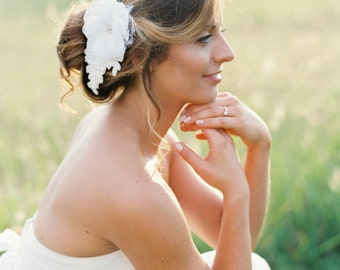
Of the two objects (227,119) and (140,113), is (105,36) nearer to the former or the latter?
(140,113)

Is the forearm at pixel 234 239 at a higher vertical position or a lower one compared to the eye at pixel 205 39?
lower

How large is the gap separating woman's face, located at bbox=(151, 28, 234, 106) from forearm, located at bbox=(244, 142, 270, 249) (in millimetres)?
610

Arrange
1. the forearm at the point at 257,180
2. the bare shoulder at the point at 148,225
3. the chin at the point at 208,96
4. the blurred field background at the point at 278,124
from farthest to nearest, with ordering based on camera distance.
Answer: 1. the blurred field background at the point at 278,124
2. the forearm at the point at 257,180
3. the chin at the point at 208,96
4. the bare shoulder at the point at 148,225

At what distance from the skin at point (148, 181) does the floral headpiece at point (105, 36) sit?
0.14 meters

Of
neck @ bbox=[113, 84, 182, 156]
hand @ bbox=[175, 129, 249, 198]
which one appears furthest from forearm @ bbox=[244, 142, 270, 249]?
neck @ bbox=[113, 84, 182, 156]

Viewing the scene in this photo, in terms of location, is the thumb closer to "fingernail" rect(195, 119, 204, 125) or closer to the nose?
"fingernail" rect(195, 119, 204, 125)

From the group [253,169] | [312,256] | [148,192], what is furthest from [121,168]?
[312,256]

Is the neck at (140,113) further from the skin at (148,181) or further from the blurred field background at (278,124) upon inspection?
the blurred field background at (278,124)

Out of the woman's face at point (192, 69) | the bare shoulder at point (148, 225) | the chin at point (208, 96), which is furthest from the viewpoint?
the chin at point (208, 96)

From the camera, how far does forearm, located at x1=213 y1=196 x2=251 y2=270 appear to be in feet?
10.2

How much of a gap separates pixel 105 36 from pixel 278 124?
8.32ft

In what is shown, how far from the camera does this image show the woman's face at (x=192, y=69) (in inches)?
117

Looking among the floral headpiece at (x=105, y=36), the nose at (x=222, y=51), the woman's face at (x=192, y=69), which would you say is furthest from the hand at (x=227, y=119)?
the floral headpiece at (x=105, y=36)

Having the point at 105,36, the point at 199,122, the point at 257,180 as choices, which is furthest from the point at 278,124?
the point at 105,36
